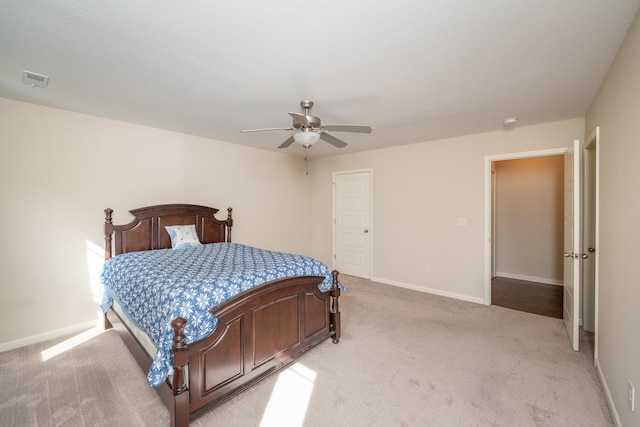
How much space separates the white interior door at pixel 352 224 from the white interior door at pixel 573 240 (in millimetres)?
2778

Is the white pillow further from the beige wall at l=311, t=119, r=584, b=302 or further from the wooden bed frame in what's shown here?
the beige wall at l=311, t=119, r=584, b=302

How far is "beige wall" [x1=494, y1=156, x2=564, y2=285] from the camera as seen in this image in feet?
15.6

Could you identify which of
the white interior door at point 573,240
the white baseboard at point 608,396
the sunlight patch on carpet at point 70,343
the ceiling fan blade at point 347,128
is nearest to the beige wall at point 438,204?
the white interior door at point 573,240

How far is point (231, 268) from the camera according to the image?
2.41 meters

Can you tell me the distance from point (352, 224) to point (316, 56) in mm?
3723

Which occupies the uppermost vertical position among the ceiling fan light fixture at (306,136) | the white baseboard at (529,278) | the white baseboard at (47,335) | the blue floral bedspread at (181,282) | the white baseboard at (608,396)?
the ceiling fan light fixture at (306,136)

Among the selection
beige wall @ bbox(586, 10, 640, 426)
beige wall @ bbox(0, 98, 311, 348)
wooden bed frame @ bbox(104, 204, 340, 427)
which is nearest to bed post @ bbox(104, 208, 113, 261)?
wooden bed frame @ bbox(104, 204, 340, 427)

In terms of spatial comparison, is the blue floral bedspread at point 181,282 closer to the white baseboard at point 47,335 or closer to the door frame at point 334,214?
the white baseboard at point 47,335

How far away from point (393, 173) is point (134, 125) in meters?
3.86

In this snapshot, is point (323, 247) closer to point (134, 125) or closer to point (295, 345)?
point (295, 345)

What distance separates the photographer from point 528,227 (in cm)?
502

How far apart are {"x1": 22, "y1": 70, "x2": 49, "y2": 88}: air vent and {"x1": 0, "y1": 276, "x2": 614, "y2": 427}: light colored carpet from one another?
243 cm

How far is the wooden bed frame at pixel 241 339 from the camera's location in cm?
171

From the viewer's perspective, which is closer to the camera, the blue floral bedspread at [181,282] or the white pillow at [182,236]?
the blue floral bedspread at [181,282]
